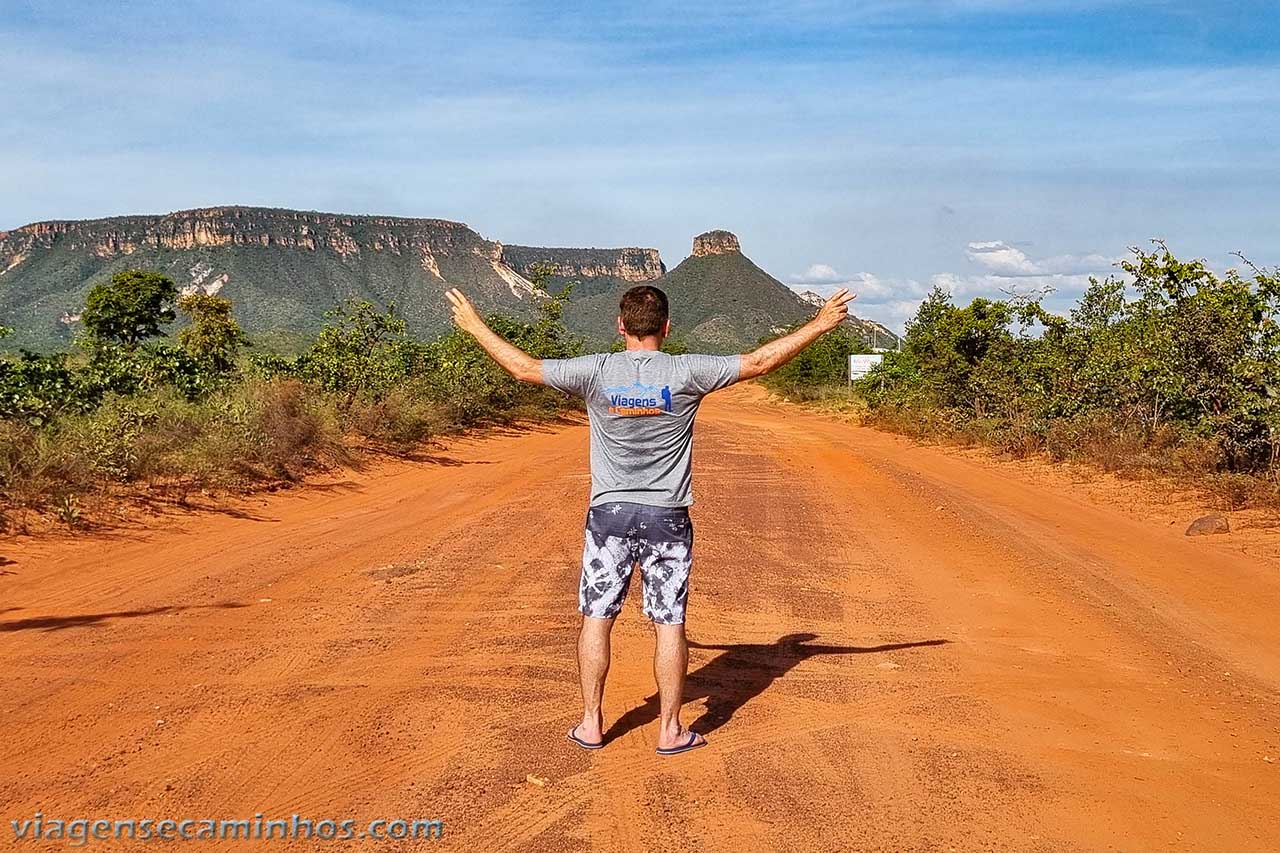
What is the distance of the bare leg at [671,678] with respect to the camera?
4.45 meters

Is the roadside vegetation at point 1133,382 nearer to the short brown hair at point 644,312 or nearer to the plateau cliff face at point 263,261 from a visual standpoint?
the short brown hair at point 644,312

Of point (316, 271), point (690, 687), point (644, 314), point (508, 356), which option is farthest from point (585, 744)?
point (316, 271)

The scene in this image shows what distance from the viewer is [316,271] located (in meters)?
90.8

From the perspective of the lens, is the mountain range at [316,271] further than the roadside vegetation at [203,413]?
Yes

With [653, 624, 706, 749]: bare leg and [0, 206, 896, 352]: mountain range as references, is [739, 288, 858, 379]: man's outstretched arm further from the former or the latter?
[0, 206, 896, 352]: mountain range

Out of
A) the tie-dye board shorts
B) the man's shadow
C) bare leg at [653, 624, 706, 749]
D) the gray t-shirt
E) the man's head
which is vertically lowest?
the man's shadow

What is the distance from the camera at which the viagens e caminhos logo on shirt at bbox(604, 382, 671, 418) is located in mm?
4336

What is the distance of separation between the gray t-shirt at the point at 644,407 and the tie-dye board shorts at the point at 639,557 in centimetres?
6

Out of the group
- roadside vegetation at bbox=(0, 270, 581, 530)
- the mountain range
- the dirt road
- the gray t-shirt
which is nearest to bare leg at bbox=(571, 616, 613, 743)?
the dirt road

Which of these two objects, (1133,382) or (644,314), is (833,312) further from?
(1133,382)

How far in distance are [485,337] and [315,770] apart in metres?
1.88

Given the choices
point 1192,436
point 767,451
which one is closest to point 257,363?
point 767,451

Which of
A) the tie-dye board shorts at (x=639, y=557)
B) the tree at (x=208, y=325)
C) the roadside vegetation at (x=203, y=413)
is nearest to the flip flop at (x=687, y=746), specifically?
the tie-dye board shorts at (x=639, y=557)

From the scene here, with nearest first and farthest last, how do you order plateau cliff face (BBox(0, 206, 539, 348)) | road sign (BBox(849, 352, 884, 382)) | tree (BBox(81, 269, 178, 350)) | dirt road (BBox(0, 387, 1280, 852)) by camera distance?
dirt road (BBox(0, 387, 1280, 852))
road sign (BBox(849, 352, 884, 382))
tree (BBox(81, 269, 178, 350))
plateau cliff face (BBox(0, 206, 539, 348))
